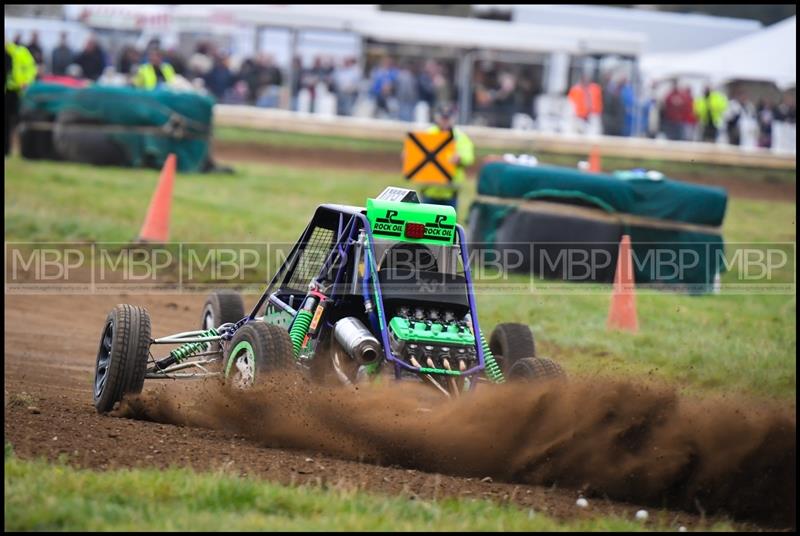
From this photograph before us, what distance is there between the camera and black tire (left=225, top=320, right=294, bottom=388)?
6242 millimetres

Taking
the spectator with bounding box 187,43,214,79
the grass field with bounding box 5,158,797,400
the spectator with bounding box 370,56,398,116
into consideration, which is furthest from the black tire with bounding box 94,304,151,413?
the spectator with bounding box 187,43,214,79

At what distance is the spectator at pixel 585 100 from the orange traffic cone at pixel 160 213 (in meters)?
14.0

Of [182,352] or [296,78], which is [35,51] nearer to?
[296,78]

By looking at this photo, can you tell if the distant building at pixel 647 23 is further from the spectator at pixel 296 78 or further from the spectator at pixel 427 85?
the spectator at pixel 296 78

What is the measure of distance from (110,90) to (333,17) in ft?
25.3

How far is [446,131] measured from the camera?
14.8m

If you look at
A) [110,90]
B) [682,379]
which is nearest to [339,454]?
[682,379]

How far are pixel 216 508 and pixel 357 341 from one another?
191 cm

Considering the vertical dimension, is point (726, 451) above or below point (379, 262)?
below

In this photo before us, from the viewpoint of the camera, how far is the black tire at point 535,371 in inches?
258

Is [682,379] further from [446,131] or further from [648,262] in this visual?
[446,131]

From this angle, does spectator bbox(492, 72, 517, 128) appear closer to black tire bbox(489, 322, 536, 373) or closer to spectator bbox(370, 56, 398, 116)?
spectator bbox(370, 56, 398, 116)

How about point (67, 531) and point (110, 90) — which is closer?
point (67, 531)

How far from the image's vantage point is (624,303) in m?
11.1
